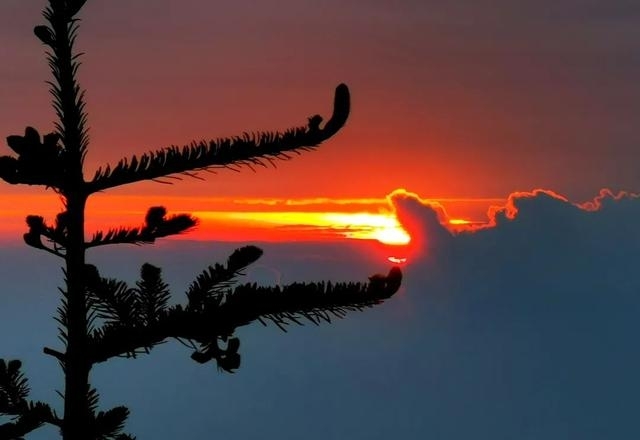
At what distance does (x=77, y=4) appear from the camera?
279 inches

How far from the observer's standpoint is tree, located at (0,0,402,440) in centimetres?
676

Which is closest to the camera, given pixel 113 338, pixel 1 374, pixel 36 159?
pixel 36 159

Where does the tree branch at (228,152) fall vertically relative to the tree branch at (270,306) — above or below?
above

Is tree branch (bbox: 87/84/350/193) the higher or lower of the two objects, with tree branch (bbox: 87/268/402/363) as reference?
higher

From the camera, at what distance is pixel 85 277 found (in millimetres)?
7801

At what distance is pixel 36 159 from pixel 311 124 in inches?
75.6

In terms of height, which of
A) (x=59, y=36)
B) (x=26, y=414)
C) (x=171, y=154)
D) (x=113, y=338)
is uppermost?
(x=59, y=36)

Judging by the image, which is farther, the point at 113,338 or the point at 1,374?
the point at 1,374

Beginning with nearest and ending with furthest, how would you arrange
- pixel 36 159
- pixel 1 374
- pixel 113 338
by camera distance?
1. pixel 36 159
2. pixel 113 338
3. pixel 1 374

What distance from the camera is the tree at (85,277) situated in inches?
266

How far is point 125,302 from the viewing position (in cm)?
811

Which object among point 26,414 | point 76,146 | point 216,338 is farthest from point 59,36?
point 26,414

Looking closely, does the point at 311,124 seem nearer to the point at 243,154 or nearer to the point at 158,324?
the point at 243,154

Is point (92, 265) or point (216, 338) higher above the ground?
point (92, 265)
